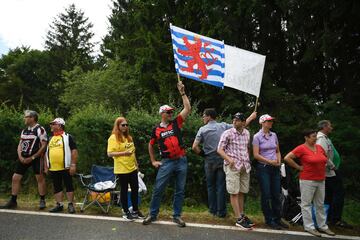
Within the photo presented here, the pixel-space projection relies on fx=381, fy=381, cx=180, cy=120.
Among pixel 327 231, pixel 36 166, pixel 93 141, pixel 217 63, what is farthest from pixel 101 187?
pixel 327 231

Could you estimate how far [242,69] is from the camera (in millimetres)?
7324

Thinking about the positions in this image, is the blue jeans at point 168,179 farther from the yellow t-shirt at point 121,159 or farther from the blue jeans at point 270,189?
the blue jeans at point 270,189

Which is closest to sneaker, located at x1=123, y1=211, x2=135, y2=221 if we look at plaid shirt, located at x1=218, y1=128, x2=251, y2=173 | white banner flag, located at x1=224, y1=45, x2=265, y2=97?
Result: plaid shirt, located at x1=218, y1=128, x2=251, y2=173

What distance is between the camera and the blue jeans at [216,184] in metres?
7.15

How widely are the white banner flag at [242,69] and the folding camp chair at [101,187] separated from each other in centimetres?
309

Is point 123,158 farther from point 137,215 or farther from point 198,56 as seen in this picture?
point 198,56

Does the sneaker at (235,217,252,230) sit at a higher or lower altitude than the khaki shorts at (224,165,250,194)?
lower

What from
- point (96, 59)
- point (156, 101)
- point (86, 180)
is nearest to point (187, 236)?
point (86, 180)

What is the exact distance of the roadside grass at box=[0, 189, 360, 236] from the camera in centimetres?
689

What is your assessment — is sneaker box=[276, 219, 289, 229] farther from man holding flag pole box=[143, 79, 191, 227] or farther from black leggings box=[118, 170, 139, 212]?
black leggings box=[118, 170, 139, 212]

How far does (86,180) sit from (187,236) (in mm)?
4125

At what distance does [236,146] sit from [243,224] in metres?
1.33

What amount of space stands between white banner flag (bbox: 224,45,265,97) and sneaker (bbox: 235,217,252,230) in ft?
7.75

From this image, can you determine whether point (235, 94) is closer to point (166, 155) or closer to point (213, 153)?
point (213, 153)
